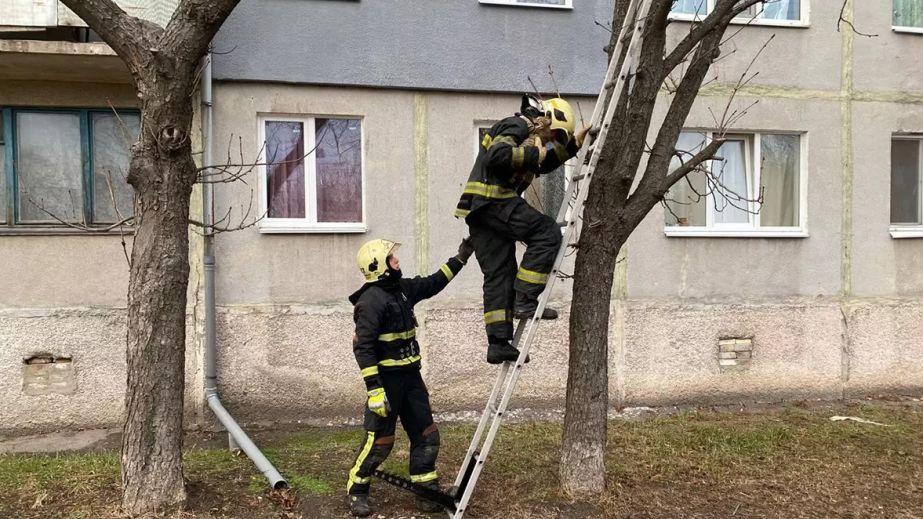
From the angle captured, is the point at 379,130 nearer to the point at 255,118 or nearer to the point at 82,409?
the point at 255,118

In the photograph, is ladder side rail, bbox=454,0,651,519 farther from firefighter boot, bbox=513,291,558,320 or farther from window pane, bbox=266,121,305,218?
window pane, bbox=266,121,305,218

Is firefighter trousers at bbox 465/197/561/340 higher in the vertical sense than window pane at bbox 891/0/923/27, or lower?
lower

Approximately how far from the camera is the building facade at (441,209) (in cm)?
653

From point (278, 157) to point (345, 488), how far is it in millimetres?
3628

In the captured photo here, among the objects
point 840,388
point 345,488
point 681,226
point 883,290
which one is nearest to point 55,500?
point 345,488

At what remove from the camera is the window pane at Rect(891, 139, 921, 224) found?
8.41 m

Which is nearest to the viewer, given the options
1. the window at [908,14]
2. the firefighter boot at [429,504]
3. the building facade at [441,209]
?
the firefighter boot at [429,504]

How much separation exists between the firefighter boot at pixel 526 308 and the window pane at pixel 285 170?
3.66 meters

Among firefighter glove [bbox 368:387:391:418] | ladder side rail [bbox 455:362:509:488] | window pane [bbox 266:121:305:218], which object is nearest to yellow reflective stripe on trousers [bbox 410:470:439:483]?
ladder side rail [bbox 455:362:509:488]

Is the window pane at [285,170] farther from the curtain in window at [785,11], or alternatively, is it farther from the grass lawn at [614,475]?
the curtain in window at [785,11]

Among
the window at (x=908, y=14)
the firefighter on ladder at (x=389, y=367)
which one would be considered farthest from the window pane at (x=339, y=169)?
the window at (x=908, y=14)

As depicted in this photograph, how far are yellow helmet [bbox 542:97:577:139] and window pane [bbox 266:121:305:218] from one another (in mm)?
3587

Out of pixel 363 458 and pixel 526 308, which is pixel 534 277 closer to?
pixel 526 308

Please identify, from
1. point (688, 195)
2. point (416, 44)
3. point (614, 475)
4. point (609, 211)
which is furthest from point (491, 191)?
point (688, 195)
